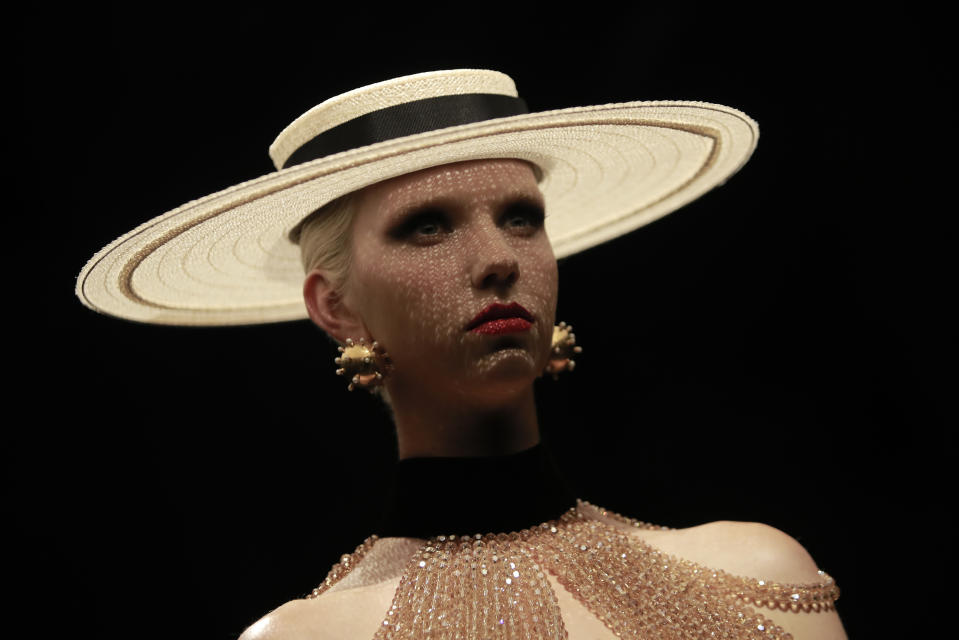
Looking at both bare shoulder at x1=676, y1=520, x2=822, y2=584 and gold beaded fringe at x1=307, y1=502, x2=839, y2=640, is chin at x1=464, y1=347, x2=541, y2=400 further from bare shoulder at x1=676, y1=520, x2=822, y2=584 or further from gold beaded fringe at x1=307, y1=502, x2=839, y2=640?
bare shoulder at x1=676, y1=520, x2=822, y2=584

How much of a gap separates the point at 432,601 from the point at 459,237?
1.90 ft

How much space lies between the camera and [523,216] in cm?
205

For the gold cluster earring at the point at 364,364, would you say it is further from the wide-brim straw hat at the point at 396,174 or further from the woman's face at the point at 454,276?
the wide-brim straw hat at the point at 396,174

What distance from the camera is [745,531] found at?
207 cm

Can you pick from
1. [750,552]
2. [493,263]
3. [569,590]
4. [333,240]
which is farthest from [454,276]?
[750,552]

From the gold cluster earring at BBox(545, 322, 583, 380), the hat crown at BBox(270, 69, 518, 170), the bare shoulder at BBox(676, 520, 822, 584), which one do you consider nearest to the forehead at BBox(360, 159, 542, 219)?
the hat crown at BBox(270, 69, 518, 170)

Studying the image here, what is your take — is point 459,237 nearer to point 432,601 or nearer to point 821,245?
point 432,601

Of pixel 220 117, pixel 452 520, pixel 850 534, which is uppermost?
pixel 220 117

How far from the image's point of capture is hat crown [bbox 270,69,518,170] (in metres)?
2.04

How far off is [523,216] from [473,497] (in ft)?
1.59

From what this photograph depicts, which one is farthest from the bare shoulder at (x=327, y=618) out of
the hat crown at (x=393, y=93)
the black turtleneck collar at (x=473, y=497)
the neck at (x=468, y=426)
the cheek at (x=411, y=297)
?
the hat crown at (x=393, y=93)

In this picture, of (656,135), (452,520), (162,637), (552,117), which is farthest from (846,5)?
(162,637)

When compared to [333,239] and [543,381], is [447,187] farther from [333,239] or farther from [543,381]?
[543,381]

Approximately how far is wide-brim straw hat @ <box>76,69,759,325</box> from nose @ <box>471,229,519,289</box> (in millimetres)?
161
